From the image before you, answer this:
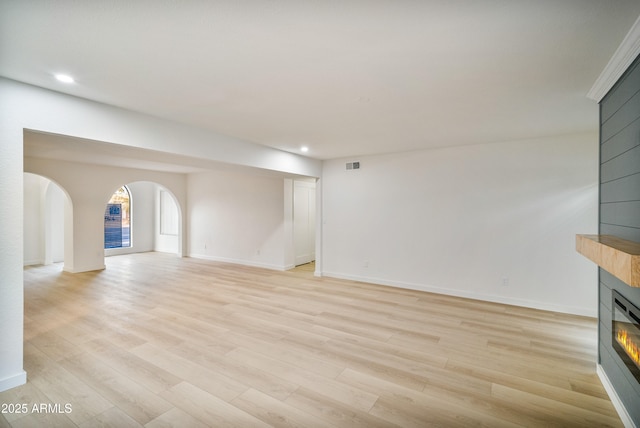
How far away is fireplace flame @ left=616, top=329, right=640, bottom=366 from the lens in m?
1.84

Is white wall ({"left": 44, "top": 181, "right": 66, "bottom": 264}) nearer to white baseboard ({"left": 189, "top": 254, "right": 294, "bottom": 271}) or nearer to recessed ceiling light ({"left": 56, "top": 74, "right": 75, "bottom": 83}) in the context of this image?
white baseboard ({"left": 189, "top": 254, "right": 294, "bottom": 271})

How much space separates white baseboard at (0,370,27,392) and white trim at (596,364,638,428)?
4379mm

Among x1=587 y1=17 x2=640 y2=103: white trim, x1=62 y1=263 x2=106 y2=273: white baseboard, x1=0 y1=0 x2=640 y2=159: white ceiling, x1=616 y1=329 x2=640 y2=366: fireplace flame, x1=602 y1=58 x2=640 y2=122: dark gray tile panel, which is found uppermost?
x1=0 y1=0 x2=640 y2=159: white ceiling

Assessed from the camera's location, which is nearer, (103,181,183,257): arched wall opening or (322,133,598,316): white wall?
(322,133,598,316): white wall

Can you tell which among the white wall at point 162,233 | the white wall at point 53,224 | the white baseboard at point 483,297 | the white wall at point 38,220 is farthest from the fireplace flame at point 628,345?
the white wall at point 38,220

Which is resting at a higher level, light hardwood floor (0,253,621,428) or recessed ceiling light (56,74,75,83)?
recessed ceiling light (56,74,75,83)

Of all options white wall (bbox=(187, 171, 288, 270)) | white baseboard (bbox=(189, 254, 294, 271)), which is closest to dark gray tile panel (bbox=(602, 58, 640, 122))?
white wall (bbox=(187, 171, 288, 270))

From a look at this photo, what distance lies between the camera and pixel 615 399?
217 centimetres

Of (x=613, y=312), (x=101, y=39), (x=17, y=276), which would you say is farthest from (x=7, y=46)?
(x=613, y=312)

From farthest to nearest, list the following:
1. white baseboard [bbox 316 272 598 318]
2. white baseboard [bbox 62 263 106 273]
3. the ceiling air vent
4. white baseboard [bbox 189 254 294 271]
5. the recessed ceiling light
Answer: white baseboard [bbox 189 254 294 271] < white baseboard [bbox 62 263 106 273] < the ceiling air vent < white baseboard [bbox 316 272 598 318] < the recessed ceiling light

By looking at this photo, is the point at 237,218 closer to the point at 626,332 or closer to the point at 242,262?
the point at 242,262

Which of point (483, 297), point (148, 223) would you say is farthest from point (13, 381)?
point (148, 223)

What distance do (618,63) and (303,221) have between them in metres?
6.32

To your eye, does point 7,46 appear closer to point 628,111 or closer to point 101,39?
point 101,39
